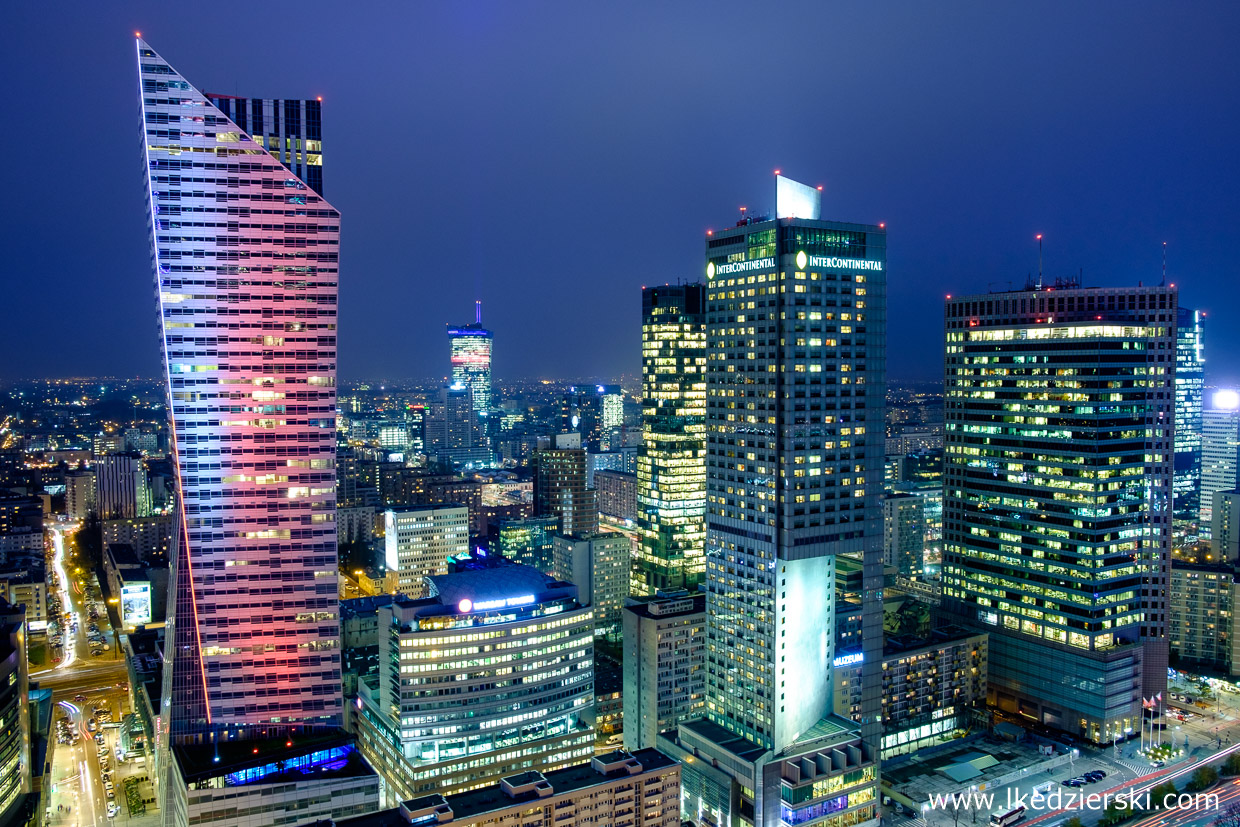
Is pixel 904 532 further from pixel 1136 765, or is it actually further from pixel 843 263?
pixel 843 263

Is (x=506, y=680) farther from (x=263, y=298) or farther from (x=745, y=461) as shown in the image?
(x=263, y=298)

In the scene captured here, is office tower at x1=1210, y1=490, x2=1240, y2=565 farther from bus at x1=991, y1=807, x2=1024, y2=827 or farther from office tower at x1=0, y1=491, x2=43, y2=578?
office tower at x1=0, y1=491, x2=43, y2=578

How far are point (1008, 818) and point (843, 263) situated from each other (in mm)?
50922

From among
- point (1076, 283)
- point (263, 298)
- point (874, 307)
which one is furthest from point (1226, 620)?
point (263, 298)

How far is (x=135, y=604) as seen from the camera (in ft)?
474

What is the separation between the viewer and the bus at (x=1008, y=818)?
258ft

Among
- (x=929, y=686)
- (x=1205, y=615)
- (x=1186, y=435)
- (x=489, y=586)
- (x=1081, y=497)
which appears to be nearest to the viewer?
(x=489, y=586)

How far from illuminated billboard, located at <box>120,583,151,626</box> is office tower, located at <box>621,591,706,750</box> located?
86.0 metres

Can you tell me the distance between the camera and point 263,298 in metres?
87.1

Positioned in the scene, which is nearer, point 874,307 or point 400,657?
point 874,307

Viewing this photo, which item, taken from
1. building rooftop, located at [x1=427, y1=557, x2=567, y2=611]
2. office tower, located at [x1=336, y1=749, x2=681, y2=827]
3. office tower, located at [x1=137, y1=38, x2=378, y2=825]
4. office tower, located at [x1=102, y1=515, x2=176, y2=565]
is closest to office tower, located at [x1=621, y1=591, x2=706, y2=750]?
building rooftop, located at [x1=427, y1=557, x2=567, y2=611]

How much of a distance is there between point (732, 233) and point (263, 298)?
45.0 m

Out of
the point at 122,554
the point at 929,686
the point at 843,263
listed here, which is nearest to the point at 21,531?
the point at 122,554

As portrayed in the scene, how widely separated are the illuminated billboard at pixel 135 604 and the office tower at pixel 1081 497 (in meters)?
125
